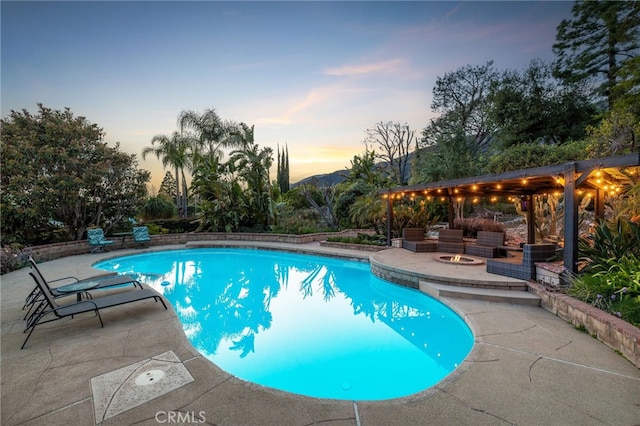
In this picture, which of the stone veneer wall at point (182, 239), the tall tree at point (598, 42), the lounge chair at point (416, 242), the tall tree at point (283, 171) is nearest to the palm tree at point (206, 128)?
the stone veneer wall at point (182, 239)

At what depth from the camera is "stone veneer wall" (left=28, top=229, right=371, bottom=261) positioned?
11.6 m

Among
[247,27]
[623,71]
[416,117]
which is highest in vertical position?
[416,117]

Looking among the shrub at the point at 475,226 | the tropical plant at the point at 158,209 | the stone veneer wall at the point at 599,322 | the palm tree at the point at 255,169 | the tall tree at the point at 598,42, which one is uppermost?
the tall tree at the point at 598,42

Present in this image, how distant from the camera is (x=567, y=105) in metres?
21.3

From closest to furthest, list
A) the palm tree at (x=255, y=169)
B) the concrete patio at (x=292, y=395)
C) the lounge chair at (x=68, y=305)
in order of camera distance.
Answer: the concrete patio at (x=292, y=395)
the lounge chair at (x=68, y=305)
the palm tree at (x=255, y=169)

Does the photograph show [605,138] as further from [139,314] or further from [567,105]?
[139,314]

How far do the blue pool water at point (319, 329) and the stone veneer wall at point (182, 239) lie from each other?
3.93 m

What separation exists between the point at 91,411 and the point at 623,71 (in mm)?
20654

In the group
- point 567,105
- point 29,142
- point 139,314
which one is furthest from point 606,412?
point 567,105

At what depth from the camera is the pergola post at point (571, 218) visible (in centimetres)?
521

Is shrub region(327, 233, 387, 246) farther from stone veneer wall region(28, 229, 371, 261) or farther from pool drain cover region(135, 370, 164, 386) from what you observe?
pool drain cover region(135, 370, 164, 386)

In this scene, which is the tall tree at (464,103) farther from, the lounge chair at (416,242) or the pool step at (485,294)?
the pool step at (485,294)

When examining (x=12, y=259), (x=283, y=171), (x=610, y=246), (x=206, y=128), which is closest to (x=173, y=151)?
(x=206, y=128)

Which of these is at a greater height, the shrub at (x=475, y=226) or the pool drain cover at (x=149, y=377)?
the shrub at (x=475, y=226)
